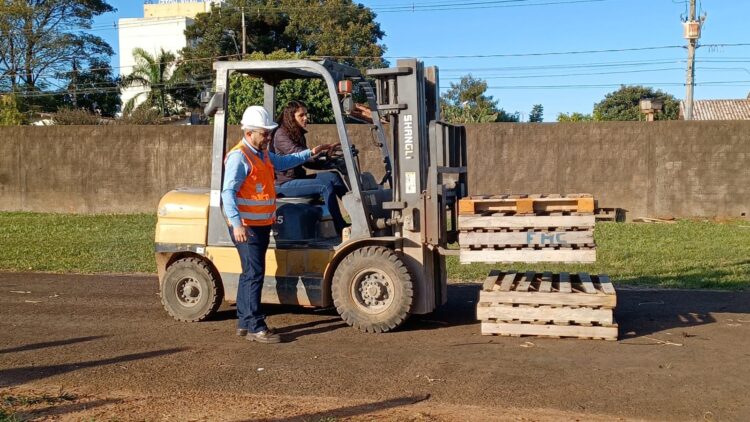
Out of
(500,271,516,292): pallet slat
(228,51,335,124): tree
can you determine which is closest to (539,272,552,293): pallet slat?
(500,271,516,292): pallet slat

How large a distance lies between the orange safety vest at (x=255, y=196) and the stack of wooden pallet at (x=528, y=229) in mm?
1797

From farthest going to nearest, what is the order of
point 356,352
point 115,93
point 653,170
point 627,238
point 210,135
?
point 115,93 < point 210,135 < point 653,170 < point 627,238 < point 356,352

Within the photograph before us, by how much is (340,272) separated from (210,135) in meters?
13.6

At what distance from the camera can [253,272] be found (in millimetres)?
7621

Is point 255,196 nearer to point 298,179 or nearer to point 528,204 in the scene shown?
point 298,179

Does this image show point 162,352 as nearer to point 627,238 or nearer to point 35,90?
point 627,238

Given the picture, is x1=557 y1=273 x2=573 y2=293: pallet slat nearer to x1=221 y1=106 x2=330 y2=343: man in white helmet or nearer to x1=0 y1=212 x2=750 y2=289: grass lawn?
x1=221 y1=106 x2=330 y2=343: man in white helmet

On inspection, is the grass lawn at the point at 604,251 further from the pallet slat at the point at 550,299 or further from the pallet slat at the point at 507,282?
the pallet slat at the point at 550,299

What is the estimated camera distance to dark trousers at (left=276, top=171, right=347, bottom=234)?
8.20 meters

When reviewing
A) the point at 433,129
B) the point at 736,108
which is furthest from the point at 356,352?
the point at 736,108

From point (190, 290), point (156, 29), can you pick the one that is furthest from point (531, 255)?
point (156, 29)

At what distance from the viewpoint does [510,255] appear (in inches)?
292

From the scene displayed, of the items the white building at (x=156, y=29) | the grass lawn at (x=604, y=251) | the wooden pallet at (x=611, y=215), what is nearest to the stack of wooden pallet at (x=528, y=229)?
the grass lawn at (x=604, y=251)

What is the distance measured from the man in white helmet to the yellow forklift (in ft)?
1.70
